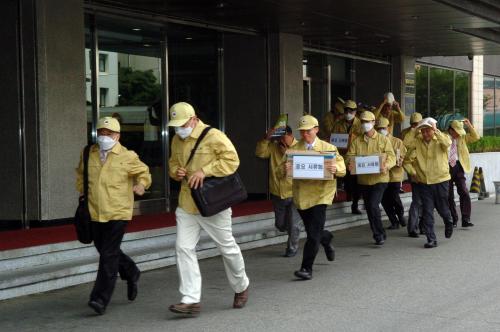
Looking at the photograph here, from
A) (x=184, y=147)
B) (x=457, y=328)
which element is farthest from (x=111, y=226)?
(x=457, y=328)

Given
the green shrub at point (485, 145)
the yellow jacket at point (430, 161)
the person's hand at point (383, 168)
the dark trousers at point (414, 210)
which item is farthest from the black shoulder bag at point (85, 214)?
the green shrub at point (485, 145)

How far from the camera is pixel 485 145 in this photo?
2612 centimetres

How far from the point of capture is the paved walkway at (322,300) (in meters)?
7.68

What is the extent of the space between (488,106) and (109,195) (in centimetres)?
2737

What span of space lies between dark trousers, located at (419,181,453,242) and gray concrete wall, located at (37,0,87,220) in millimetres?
4986

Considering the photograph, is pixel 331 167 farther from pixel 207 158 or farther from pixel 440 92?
pixel 440 92

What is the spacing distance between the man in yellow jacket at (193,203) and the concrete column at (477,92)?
24011 mm

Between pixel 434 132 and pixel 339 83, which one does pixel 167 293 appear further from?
pixel 339 83

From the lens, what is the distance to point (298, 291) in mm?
9297

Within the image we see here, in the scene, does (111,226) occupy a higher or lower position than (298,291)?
higher

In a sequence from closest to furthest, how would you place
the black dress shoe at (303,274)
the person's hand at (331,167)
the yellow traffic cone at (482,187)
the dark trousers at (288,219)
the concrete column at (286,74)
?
1. the person's hand at (331,167)
2. the black dress shoe at (303,274)
3. the dark trousers at (288,219)
4. the concrete column at (286,74)
5. the yellow traffic cone at (482,187)

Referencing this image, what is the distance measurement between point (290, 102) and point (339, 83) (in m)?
5.17

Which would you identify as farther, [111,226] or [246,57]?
[246,57]

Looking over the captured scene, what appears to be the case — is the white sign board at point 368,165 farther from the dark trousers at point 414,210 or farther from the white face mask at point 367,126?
the dark trousers at point 414,210
